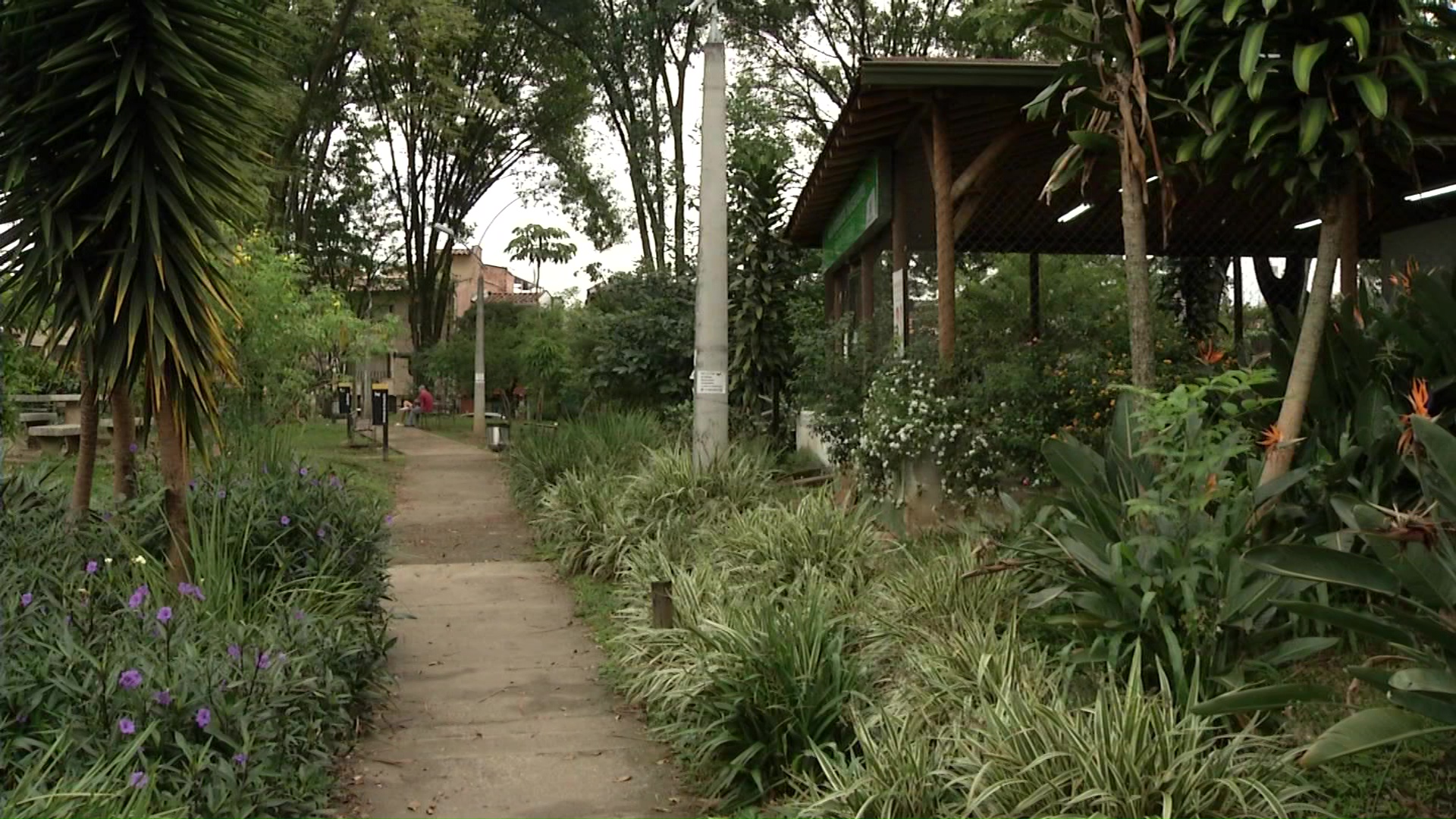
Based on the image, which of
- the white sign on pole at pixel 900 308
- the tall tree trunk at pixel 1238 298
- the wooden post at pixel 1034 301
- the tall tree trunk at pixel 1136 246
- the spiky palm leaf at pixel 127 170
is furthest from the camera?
the tall tree trunk at pixel 1238 298

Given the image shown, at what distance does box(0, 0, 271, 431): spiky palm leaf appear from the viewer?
6.28 meters

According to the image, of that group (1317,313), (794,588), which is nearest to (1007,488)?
(794,588)

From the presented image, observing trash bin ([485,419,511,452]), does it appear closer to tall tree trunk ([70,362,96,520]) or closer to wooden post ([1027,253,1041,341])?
wooden post ([1027,253,1041,341])

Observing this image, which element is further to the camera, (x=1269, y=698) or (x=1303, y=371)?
(x=1303, y=371)

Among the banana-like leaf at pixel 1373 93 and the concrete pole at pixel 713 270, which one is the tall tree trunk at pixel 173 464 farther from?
the banana-like leaf at pixel 1373 93

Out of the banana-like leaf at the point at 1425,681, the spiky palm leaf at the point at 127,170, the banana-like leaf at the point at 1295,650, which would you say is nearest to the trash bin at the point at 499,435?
the spiky palm leaf at the point at 127,170

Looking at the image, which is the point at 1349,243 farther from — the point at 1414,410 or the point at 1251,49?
the point at 1414,410

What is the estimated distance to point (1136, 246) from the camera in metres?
5.90

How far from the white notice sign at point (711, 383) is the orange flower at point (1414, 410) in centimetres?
649

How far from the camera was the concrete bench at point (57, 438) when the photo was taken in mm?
14852

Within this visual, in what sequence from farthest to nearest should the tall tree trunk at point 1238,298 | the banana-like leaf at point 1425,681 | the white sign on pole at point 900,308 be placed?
the tall tree trunk at point 1238,298, the white sign on pole at point 900,308, the banana-like leaf at point 1425,681

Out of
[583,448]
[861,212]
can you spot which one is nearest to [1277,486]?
[861,212]

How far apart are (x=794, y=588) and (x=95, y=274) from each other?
3.99m

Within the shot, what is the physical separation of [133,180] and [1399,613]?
19.1 ft
